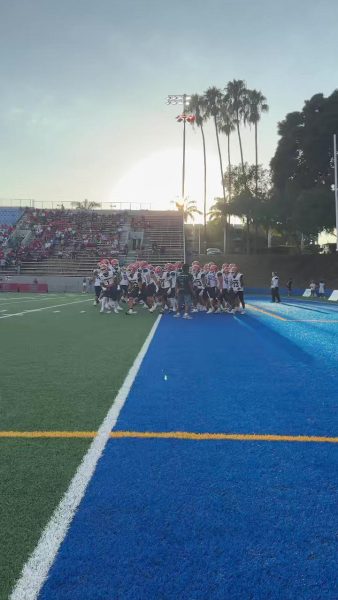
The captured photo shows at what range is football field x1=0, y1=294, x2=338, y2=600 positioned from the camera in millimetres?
2234

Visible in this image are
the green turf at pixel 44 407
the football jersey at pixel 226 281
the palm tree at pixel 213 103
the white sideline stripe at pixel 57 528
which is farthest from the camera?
the palm tree at pixel 213 103

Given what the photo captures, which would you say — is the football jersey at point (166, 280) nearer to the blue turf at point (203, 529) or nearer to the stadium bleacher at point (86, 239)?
the blue turf at point (203, 529)

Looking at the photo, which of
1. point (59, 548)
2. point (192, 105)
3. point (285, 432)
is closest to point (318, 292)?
point (285, 432)

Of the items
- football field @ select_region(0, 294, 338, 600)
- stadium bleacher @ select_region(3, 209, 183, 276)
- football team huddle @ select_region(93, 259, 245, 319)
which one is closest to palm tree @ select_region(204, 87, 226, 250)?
stadium bleacher @ select_region(3, 209, 183, 276)

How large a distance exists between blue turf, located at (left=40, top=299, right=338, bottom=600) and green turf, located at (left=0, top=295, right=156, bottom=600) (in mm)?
256

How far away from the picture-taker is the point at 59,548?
242cm

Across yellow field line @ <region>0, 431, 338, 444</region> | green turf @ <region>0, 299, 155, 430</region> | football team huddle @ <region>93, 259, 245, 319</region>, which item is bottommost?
yellow field line @ <region>0, 431, 338, 444</region>

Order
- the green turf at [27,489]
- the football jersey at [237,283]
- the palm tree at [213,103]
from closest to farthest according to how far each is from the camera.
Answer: the green turf at [27,489], the football jersey at [237,283], the palm tree at [213,103]

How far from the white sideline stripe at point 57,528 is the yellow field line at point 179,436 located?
17 cm

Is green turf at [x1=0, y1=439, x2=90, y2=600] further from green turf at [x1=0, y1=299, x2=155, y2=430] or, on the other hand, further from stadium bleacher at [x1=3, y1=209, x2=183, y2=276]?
stadium bleacher at [x1=3, y1=209, x2=183, y2=276]

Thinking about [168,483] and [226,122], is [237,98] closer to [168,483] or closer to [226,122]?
[226,122]

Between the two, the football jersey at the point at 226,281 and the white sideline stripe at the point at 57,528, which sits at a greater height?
the football jersey at the point at 226,281

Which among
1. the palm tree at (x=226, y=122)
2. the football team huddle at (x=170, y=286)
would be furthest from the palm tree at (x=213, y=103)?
the football team huddle at (x=170, y=286)

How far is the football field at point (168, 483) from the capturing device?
7.33 feet
